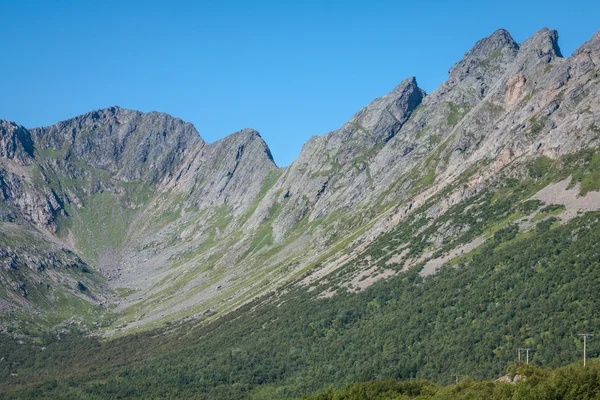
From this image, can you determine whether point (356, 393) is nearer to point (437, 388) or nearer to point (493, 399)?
point (437, 388)

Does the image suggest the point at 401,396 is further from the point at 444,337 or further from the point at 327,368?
the point at 327,368

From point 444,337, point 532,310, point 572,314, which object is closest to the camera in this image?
point 572,314

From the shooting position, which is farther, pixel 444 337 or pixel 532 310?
pixel 444 337

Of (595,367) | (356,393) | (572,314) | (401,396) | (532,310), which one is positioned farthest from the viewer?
(532,310)

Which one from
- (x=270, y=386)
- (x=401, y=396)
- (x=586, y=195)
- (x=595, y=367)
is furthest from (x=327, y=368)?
(x=595, y=367)

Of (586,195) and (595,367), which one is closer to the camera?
(595,367)

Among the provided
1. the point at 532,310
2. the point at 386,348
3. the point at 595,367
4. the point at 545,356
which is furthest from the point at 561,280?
the point at 595,367

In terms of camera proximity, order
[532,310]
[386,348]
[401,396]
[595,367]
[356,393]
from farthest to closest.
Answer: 1. [386,348]
2. [532,310]
3. [356,393]
4. [401,396]
5. [595,367]

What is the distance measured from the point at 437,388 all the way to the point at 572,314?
3949 centimetres

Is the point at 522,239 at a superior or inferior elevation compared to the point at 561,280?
superior

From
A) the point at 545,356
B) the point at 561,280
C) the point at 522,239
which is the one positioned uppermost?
the point at 522,239

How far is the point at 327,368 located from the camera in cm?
19350

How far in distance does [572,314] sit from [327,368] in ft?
236

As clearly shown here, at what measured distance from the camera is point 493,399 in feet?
331
